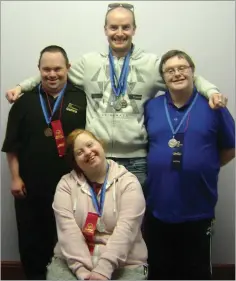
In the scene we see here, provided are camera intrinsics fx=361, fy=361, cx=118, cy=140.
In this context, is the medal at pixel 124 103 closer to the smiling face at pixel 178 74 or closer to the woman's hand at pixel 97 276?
the smiling face at pixel 178 74

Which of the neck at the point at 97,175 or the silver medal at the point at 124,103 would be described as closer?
the neck at the point at 97,175

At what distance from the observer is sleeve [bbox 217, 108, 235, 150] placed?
1.99 m

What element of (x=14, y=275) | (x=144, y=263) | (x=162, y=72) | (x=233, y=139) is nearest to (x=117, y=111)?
(x=162, y=72)

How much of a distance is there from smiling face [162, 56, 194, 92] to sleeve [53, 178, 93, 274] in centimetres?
81

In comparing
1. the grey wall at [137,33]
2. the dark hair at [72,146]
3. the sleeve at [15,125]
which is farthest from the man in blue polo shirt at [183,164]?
the sleeve at [15,125]

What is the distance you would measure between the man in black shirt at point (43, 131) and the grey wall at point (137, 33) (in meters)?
0.53

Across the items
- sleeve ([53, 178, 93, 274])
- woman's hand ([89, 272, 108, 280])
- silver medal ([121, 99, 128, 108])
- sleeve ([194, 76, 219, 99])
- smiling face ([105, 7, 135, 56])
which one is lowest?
woman's hand ([89, 272, 108, 280])

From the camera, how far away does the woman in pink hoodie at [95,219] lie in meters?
1.80

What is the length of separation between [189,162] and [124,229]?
19.9 inches

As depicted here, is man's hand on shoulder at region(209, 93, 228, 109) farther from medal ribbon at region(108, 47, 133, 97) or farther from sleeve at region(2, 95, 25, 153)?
sleeve at region(2, 95, 25, 153)

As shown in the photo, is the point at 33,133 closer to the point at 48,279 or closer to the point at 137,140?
the point at 137,140

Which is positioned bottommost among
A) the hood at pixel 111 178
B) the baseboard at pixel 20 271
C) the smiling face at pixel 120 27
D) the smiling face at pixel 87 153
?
the baseboard at pixel 20 271

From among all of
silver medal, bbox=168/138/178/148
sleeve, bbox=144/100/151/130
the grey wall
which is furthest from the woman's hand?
the grey wall

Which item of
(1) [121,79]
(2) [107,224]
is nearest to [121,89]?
(1) [121,79]
